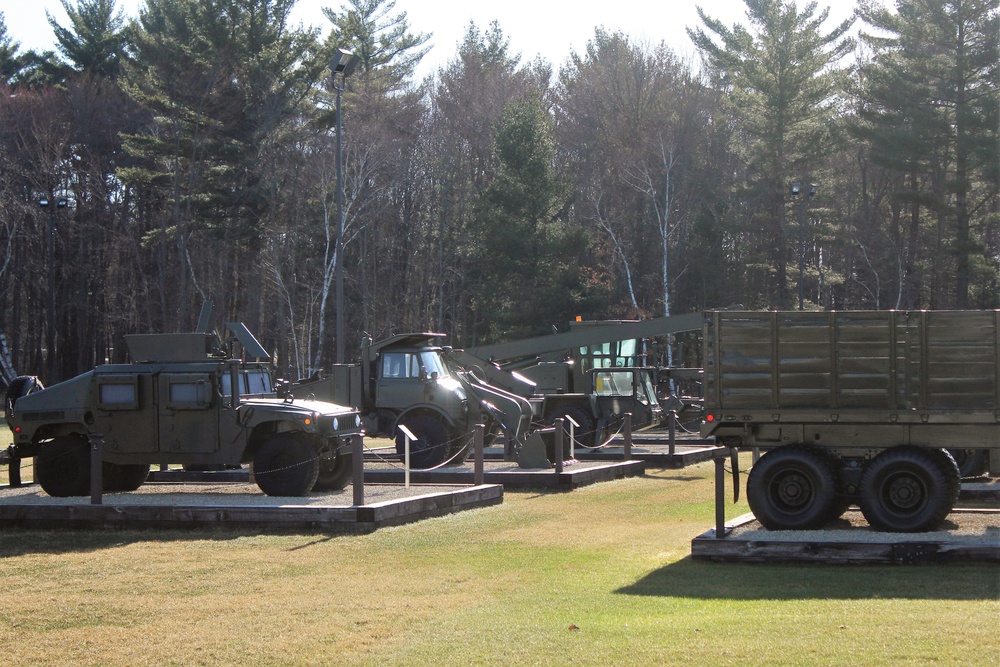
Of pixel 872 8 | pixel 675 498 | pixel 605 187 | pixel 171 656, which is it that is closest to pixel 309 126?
pixel 605 187

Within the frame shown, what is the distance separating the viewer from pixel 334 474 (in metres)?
16.7

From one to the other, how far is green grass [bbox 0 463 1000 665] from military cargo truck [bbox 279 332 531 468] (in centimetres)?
A: 717

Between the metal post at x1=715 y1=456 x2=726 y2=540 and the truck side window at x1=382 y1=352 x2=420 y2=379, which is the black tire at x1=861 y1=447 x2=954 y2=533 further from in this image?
the truck side window at x1=382 y1=352 x2=420 y2=379

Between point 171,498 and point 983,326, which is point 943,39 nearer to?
point 983,326

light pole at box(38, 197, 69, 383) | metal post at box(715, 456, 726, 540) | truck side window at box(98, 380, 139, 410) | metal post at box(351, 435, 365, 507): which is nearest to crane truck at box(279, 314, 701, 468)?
truck side window at box(98, 380, 139, 410)

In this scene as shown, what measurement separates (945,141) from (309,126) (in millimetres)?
23148

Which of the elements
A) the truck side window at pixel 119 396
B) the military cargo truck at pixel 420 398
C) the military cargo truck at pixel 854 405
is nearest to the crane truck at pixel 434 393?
the military cargo truck at pixel 420 398

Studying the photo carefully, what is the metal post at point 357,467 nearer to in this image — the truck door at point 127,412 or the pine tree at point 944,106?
the truck door at point 127,412

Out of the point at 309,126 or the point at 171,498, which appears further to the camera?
the point at 309,126

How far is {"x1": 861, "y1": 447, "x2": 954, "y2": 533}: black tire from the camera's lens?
478 inches

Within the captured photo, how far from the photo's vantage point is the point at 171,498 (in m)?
15.7

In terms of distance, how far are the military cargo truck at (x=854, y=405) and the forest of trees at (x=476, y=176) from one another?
27529mm

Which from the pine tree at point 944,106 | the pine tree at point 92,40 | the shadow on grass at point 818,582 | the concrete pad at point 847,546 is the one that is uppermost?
the pine tree at point 92,40

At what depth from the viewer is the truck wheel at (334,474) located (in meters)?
16.6
